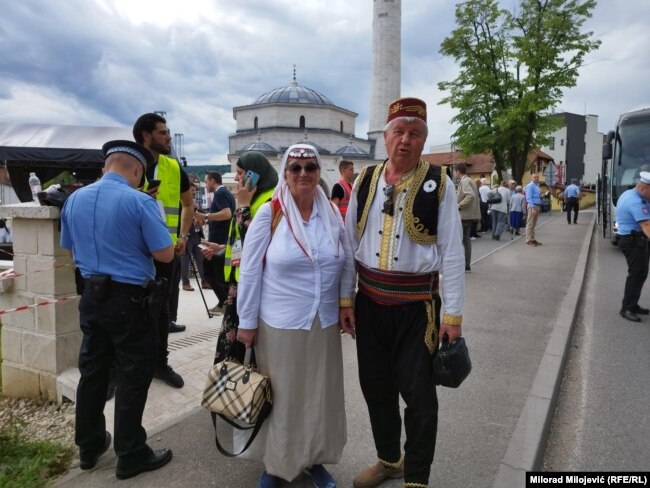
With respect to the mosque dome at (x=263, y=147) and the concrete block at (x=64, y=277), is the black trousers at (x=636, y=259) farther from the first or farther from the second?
the mosque dome at (x=263, y=147)

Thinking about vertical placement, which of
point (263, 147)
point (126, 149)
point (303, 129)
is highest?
point (303, 129)

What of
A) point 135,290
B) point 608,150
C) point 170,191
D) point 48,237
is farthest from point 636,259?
point 608,150

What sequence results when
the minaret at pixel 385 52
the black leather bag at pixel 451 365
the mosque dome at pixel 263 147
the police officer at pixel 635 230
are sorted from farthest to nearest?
the mosque dome at pixel 263 147 → the minaret at pixel 385 52 → the police officer at pixel 635 230 → the black leather bag at pixel 451 365

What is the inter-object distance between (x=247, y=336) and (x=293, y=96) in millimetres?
52536

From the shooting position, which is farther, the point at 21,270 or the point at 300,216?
the point at 21,270

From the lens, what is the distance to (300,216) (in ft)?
8.00

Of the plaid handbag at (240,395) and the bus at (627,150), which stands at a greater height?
the bus at (627,150)

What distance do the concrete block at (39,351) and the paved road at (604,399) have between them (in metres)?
4.05

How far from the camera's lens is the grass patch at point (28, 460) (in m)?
2.73

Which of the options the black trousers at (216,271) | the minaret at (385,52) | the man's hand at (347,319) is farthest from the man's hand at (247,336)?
the minaret at (385,52)

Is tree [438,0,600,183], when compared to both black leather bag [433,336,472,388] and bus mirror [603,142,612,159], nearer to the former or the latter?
bus mirror [603,142,612,159]

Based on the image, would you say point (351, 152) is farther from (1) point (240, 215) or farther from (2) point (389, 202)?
(2) point (389, 202)

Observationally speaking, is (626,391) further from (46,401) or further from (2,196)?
(2,196)

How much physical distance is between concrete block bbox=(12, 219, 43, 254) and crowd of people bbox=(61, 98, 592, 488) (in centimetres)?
129
